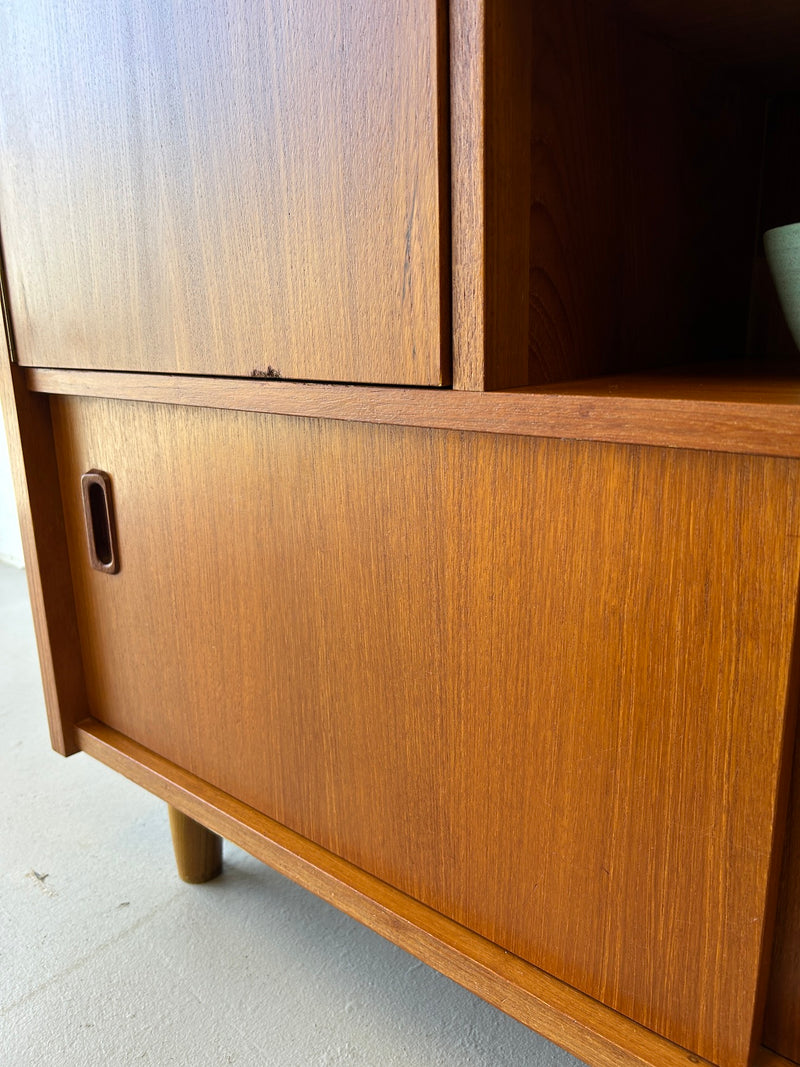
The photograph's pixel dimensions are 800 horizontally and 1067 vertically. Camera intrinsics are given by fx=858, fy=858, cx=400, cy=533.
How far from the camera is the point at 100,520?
0.68m

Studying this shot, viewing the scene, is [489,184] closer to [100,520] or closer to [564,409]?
[564,409]

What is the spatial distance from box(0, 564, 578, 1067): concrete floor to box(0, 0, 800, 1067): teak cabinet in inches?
6.3

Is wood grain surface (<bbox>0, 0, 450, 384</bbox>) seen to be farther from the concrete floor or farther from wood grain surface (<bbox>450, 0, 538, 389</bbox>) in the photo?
the concrete floor

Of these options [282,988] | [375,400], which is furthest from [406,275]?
[282,988]

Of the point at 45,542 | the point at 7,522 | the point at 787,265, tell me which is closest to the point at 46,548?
the point at 45,542

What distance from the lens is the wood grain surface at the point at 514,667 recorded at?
0.35m

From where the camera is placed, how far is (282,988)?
68 cm

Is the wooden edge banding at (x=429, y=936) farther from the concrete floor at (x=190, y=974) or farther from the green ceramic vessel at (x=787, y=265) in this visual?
the green ceramic vessel at (x=787, y=265)

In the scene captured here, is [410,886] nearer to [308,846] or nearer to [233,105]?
[308,846]

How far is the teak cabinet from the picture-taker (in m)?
0.36

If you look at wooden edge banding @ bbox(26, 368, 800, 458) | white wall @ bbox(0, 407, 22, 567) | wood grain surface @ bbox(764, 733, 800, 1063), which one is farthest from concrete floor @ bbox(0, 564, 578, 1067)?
white wall @ bbox(0, 407, 22, 567)

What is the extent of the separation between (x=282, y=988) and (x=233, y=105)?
63cm

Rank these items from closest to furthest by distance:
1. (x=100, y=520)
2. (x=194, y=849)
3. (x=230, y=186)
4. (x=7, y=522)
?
(x=230, y=186)
(x=100, y=520)
(x=194, y=849)
(x=7, y=522)

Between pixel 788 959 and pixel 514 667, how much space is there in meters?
0.17
